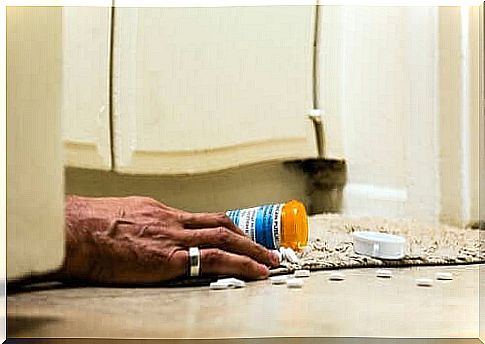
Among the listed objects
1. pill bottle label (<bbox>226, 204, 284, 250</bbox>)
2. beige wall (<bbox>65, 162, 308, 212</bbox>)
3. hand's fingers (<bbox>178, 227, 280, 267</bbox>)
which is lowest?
hand's fingers (<bbox>178, 227, 280, 267</bbox>)

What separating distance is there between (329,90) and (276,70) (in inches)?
2.6

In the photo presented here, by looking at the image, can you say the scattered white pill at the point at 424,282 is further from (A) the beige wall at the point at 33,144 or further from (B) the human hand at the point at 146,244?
(A) the beige wall at the point at 33,144

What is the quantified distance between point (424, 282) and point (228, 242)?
22cm

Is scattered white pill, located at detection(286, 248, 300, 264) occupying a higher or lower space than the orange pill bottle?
lower

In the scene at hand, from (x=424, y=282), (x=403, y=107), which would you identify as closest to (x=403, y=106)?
(x=403, y=107)

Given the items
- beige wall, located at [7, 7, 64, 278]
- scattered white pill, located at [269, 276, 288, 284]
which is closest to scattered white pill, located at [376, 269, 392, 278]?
scattered white pill, located at [269, 276, 288, 284]

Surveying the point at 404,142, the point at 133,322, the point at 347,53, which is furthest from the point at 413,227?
the point at 133,322

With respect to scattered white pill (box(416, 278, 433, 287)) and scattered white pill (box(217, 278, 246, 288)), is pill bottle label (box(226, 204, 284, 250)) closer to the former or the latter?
scattered white pill (box(217, 278, 246, 288))

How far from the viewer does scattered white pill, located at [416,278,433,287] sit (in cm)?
99

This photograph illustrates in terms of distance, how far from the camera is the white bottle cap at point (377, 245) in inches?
40.5

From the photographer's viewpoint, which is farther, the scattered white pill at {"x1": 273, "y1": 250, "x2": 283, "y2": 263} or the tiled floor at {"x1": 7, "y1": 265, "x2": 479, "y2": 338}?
the scattered white pill at {"x1": 273, "y1": 250, "x2": 283, "y2": 263}

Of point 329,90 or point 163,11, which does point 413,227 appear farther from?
point 163,11

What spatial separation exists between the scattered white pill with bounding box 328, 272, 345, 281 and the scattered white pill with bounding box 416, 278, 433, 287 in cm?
8

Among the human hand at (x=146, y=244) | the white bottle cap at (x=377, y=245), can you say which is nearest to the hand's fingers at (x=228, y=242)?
the human hand at (x=146, y=244)
